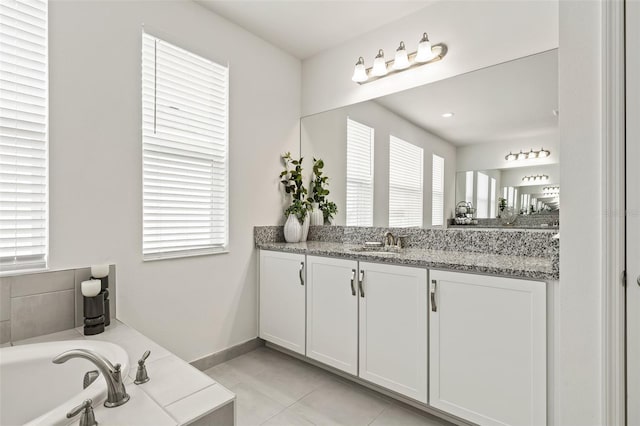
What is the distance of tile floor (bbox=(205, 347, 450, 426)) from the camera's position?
5.89 ft

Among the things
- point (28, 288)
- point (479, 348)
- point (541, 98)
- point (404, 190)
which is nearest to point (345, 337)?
point (479, 348)

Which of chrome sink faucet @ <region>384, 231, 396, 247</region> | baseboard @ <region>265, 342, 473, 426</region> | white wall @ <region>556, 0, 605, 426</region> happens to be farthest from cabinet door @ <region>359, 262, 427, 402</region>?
white wall @ <region>556, 0, 605, 426</region>

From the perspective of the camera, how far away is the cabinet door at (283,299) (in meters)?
2.34

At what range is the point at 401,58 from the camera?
88.7 inches

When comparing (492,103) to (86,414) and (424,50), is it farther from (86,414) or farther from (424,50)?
(86,414)

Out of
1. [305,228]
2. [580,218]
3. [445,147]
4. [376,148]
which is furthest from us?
[305,228]

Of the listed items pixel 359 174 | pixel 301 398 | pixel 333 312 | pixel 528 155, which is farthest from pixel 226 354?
pixel 528 155

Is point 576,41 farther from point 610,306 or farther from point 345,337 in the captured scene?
point 345,337

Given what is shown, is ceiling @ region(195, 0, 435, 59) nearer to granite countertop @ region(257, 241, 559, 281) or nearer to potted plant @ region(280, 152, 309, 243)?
potted plant @ region(280, 152, 309, 243)

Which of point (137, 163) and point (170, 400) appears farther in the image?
point (137, 163)

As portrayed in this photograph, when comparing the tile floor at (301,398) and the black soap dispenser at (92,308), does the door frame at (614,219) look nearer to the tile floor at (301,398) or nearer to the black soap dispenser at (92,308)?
the tile floor at (301,398)

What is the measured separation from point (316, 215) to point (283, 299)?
32.9 inches

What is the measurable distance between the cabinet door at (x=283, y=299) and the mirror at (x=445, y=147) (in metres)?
0.66

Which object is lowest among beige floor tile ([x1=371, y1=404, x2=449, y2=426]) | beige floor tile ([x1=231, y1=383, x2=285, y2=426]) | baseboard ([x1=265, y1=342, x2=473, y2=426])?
beige floor tile ([x1=371, y1=404, x2=449, y2=426])
